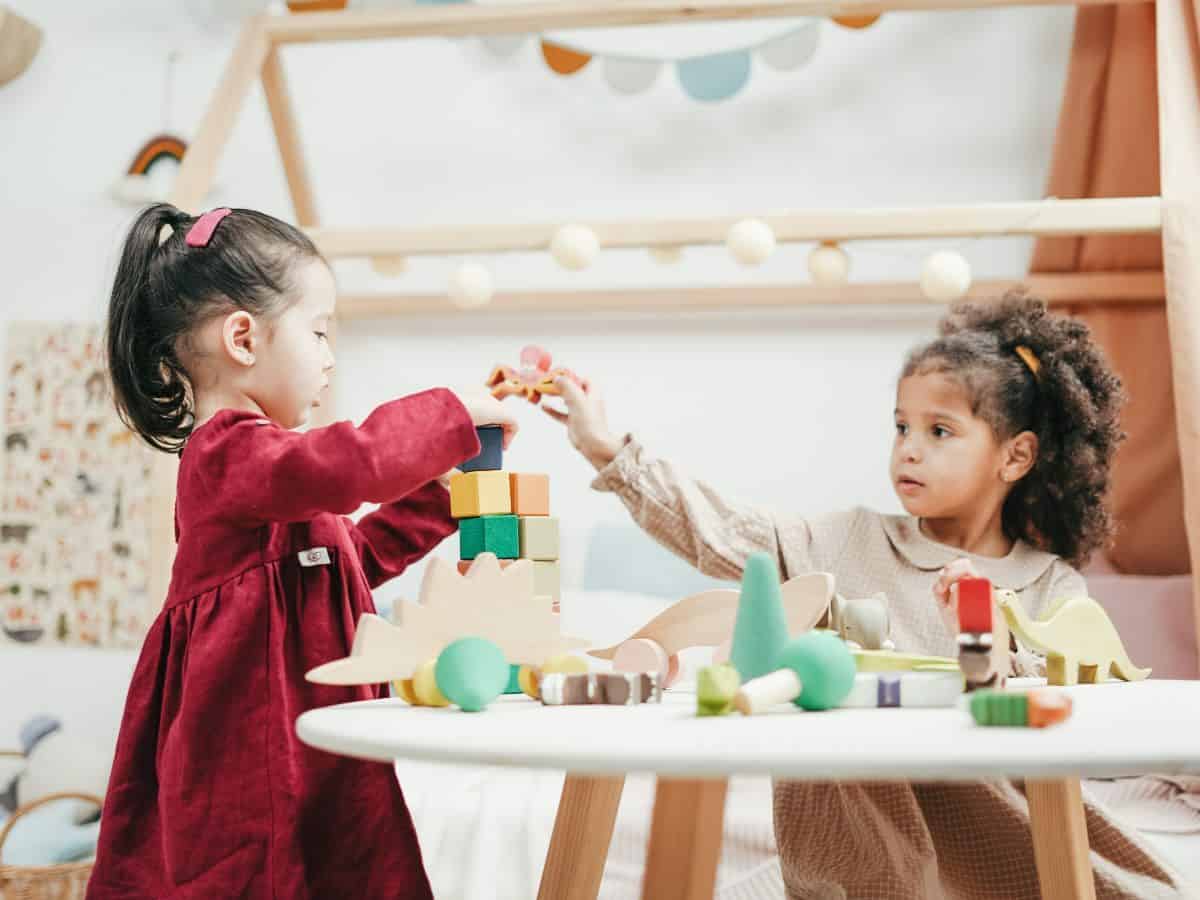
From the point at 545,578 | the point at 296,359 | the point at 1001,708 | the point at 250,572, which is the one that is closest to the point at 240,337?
the point at 296,359

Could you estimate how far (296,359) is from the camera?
3.15 feet

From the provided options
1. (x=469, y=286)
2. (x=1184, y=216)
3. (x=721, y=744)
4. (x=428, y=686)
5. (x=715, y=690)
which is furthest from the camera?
(x=469, y=286)

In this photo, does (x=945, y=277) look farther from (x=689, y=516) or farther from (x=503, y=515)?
(x=503, y=515)

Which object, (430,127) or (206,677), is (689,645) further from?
(430,127)

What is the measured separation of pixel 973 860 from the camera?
1.17 meters

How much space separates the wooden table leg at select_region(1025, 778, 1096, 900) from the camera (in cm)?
89

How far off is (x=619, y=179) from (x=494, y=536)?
1311mm

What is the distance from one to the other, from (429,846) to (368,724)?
70 cm

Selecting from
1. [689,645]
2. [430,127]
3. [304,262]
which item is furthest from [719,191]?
[689,645]

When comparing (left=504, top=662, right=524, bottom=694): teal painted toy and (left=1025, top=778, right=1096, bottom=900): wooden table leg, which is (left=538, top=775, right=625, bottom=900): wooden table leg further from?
(left=1025, top=778, right=1096, bottom=900): wooden table leg

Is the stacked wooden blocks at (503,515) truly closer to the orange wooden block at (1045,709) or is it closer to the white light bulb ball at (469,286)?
the orange wooden block at (1045,709)

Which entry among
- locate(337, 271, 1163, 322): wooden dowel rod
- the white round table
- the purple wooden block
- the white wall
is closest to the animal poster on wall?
the white wall

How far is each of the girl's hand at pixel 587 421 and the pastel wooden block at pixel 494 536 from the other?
0.30m

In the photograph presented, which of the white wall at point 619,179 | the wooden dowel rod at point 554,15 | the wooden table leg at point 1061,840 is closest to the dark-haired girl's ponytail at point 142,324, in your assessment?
the wooden table leg at point 1061,840
